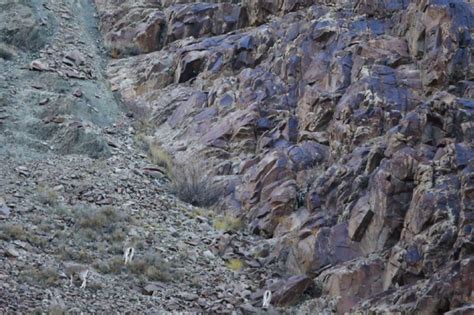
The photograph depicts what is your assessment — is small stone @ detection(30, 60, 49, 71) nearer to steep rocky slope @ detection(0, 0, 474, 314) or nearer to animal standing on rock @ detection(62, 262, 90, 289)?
steep rocky slope @ detection(0, 0, 474, 314)

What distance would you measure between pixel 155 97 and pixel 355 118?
916 cm

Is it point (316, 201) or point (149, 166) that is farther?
point (149, 166)

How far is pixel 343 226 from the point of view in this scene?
16.5 metres

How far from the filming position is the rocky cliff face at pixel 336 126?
14.5 m

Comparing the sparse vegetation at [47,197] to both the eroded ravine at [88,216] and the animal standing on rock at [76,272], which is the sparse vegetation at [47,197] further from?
the animal standing on rock at [76,272]

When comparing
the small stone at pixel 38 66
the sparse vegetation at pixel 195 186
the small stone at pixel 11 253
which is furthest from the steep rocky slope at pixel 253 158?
the sparse vegetation at pixel 195 186

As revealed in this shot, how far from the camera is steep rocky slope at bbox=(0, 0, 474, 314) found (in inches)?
576

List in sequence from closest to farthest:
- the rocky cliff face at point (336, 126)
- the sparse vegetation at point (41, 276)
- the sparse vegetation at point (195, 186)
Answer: the sparse vegetation at point (41, 276), the rocky cliff face at point (336, 126), the sparse vegetation at point (195, 186)

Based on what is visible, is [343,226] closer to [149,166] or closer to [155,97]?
[149,166]

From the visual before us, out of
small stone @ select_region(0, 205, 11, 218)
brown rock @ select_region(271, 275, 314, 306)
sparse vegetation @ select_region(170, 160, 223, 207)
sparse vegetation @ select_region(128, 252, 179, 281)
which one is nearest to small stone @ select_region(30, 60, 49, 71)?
sparse vegetation @ select_region(170, 160, 223, 207)

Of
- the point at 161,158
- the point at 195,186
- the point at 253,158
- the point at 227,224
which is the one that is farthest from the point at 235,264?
the point at 161,158

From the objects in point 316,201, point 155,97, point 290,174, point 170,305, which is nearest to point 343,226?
point 316,201

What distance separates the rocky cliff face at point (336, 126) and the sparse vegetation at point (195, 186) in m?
0.39

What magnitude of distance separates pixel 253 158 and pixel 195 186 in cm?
173
